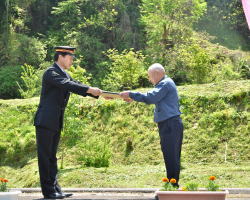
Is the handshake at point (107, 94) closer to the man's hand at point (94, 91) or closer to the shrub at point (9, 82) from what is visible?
the man's hand at point (94, 91)

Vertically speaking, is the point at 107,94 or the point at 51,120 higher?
the point at 107,94

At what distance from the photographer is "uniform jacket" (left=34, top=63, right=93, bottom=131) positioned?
7137 mm

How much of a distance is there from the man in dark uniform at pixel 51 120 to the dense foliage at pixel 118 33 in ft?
67.3

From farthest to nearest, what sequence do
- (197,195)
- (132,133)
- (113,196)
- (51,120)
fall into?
(132,133) → (113,196) → (51,120) → (197,195)

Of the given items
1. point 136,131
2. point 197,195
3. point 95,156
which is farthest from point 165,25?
point 197,195

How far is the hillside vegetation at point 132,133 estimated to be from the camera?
42.8 ft

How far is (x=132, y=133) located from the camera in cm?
1459

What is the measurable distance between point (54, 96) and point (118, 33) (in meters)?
31.7

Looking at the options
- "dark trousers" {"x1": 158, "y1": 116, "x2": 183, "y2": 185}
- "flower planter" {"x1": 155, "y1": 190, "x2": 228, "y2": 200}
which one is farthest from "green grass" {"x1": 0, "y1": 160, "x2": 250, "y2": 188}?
"flower planter" {"x1": 155, "y1": 190, "x2": 228, "y2": 200}

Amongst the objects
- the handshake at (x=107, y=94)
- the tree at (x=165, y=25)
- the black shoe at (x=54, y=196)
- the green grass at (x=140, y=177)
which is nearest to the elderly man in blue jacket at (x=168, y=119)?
the handshake at (x=107, y=94)

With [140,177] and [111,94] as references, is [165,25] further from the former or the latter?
[111,94]

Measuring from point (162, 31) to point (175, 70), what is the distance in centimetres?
417

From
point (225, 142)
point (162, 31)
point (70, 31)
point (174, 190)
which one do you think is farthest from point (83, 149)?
point (70, 31)

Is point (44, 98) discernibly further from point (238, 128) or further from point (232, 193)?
point (238, 128)
